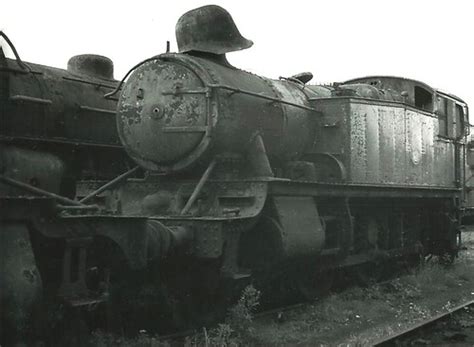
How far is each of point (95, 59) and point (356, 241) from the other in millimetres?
4695

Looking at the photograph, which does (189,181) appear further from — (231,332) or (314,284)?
(314,284)

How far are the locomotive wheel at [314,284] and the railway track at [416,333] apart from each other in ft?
5.25

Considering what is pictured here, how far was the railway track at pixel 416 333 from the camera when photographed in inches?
226

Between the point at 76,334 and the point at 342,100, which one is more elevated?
the point at 342,100

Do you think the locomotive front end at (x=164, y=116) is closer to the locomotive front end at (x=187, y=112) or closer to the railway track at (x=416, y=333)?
the locomotive front end at (x=187, y=112)

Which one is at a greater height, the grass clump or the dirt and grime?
the grass clump

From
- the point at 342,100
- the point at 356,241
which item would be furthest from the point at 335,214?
the point at 342,100

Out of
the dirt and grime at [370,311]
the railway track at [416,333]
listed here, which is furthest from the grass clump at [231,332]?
the railway track at [416,333]

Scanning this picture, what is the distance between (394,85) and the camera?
1044cm

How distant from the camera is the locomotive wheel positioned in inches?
307

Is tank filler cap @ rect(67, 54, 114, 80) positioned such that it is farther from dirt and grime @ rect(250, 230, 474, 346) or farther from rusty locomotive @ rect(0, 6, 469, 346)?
dirt and grime @ rect(250, 230, 474, 346)

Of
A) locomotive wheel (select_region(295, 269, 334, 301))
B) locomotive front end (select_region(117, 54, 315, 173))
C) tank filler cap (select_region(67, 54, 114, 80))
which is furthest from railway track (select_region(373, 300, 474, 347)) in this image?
tank filler cap (select_region(67, 54, 114, 80))

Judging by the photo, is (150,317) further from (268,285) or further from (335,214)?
(335,214)

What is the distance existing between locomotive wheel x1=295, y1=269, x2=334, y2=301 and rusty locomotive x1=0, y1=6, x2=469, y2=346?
0.09ft
